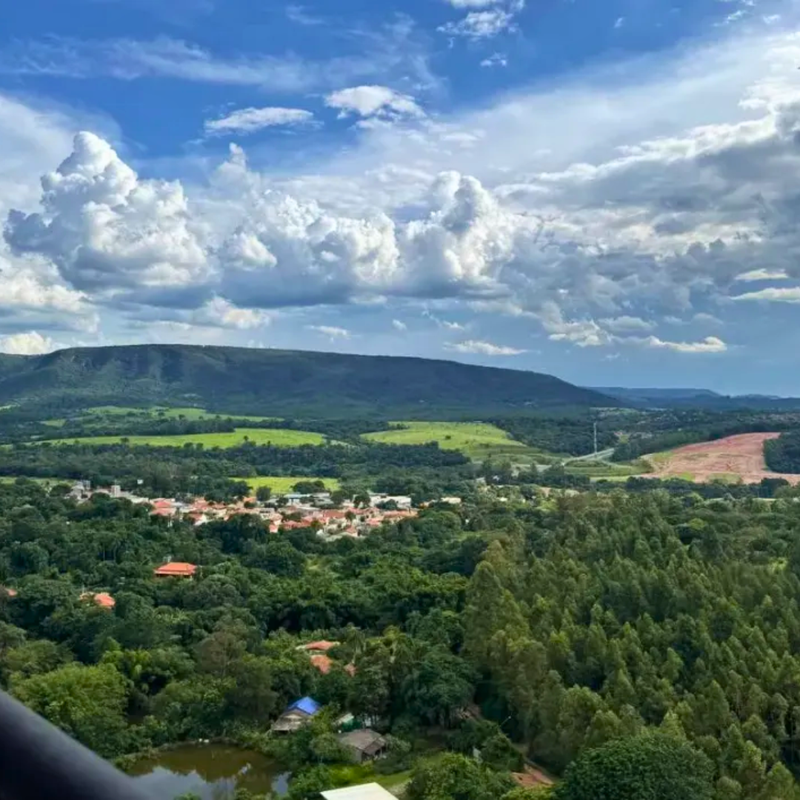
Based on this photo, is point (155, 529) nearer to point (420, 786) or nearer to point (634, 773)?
point (420, 786)

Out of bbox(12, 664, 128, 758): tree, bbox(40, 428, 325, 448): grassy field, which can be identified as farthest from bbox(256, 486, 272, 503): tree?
bbox(12, 664, 128, 758): tree

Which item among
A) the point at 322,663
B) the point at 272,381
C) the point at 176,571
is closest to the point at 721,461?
the point at 176,571

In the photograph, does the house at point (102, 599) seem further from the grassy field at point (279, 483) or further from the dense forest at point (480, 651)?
the grassy field at point (279, 483)

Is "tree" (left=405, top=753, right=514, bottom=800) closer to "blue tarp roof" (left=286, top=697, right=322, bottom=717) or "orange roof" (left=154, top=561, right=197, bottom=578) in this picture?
"blue tarp roof" (left=286, top=697, right=322, bottom=717)

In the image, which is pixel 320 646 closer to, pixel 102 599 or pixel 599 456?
pixel 102 599

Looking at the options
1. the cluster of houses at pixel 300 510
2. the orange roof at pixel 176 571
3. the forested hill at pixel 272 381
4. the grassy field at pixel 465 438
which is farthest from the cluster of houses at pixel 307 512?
the forested hill at pixel 272 381
